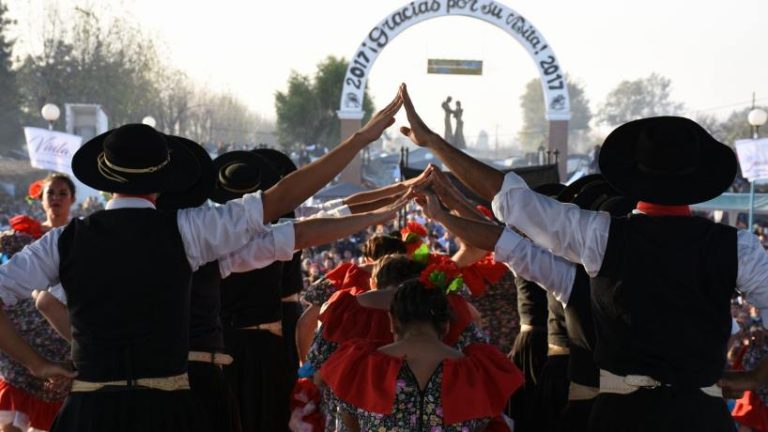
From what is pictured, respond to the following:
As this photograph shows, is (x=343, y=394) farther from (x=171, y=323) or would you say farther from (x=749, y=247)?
(x=749, y=247)

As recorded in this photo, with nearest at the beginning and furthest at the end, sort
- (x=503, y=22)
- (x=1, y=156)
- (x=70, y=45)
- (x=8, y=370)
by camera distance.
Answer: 1. (x=8, y=370)
2. (x=503, y=22)
3. (x=70, y=45)
4. (x=1, y=156)

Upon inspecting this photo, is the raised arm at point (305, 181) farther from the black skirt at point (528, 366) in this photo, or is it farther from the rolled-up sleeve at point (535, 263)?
the black skirt at point (528, 366)

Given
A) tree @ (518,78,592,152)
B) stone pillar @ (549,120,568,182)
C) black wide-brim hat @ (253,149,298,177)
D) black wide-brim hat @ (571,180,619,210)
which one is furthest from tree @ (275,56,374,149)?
tree @ (518,78,592,152)

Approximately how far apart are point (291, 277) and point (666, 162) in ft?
11.5

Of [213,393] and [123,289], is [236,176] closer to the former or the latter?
[213,393]

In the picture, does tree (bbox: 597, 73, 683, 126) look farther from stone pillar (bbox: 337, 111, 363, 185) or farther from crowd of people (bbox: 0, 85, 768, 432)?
crowd of people (bbox: 0, 85, 768, 432)

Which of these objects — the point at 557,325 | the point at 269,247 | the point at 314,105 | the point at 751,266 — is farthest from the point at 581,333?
the point at 314,105

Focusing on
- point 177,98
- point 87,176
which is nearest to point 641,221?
point 87,176

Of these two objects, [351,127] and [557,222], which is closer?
[557,222]

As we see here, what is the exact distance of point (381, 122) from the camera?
151 inches

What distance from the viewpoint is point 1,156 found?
51.1 metres

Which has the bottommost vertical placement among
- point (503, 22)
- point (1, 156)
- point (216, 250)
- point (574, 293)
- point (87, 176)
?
point (1, 156)

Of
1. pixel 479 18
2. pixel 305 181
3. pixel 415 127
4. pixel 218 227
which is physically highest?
pixel 479 18

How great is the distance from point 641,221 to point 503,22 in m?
25.0
